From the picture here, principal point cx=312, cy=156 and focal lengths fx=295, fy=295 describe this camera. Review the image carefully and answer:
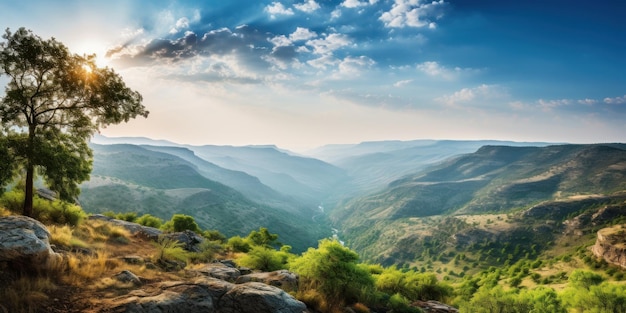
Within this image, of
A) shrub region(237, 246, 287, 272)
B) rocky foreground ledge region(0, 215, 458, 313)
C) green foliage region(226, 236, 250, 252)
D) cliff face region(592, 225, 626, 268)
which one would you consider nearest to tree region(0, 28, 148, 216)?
rocky foreground ledge region(0, 215, 458, 313)

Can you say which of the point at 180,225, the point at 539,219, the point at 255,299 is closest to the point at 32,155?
the point at 255,299

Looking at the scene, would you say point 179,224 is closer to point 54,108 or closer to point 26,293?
point 54,108

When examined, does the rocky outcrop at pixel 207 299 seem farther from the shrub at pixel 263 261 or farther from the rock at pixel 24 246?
the shrub at pixel 263 261

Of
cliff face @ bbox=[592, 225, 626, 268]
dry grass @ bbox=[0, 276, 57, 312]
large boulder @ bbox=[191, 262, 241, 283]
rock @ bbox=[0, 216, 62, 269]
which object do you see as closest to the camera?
dry grass @ bbox=[0, 276, 57, 312]

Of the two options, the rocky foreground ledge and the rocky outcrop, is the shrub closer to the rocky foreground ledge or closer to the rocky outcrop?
the rocky foreground ledge

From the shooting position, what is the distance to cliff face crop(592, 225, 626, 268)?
265 ft

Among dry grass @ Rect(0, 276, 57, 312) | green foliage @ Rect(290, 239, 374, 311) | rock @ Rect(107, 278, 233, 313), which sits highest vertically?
dry grass @ Rect(0, 276, 57, 312)

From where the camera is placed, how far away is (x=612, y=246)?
84000mm

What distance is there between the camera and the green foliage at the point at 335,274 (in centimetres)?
1894

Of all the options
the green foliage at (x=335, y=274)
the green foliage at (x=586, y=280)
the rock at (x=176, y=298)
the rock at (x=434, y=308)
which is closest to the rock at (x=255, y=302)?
the rock at (x=176, y=298)

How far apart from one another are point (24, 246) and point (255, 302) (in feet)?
31.2

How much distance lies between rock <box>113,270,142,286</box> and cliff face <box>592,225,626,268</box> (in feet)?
372

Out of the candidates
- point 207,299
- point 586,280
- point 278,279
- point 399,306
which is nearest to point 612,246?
point 586,280

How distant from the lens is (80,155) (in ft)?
77.5
